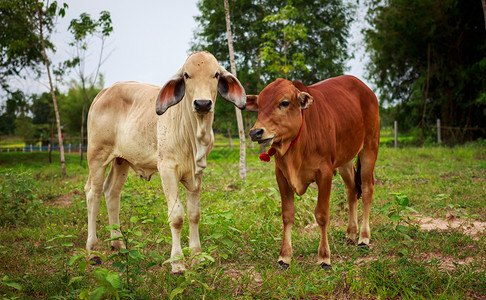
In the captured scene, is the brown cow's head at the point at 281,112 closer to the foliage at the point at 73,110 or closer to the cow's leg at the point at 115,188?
the cow's leg at the point at 115,188

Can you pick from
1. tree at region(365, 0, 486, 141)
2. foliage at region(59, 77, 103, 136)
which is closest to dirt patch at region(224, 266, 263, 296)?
tree at region(365, 0, 486, 141)

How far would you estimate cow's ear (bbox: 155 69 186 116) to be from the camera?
3549 millimetres

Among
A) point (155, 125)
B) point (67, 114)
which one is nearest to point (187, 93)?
point (155, 125)

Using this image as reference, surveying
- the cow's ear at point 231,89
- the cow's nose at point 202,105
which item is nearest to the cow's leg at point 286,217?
the cow's ear at point 231,89

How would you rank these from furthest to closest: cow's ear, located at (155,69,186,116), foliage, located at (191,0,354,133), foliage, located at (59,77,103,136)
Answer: foliage, located at (59,77,103,136), foliage, located at (191,0,354,133), cow's ear, located at (155,69,186,116)

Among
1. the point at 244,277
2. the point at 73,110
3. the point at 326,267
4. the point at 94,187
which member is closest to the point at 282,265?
the point at 326,267

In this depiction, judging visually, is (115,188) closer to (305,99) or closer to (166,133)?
(166,133)

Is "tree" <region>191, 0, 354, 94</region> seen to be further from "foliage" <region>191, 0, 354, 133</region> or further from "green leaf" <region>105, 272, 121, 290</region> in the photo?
"green leaf" <region>105, 272, 121, 290</region>

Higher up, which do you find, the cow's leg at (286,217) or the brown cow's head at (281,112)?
the brown cow's head at (281,112)

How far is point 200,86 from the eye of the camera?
11.1 feet

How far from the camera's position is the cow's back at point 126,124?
4172 mm

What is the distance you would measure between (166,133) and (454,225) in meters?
3.97

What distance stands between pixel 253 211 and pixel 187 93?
105 inches

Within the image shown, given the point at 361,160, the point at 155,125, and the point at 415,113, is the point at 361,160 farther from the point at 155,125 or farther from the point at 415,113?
the point at 415,113
